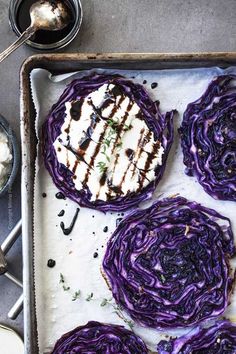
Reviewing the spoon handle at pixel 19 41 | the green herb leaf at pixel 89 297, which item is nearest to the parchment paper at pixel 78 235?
the green herb leaf at pixel 89 297

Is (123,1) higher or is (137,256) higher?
(123,1)

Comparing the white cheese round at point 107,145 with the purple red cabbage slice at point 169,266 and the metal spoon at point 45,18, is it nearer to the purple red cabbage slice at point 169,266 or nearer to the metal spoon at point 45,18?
the purple red cabbage slice at point 169,266

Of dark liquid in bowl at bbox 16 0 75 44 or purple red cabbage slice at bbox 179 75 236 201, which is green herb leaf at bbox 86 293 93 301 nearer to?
purple red cabbage slice at bbox 179 75 236 201

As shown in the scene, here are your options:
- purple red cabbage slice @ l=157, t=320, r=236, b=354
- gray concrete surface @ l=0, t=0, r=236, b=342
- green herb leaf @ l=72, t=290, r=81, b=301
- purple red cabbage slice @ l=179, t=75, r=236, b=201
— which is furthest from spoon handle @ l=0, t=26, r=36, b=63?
purple red cabbage slice @ l=157, t=320, r=236, b=354

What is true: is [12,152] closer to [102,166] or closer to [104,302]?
[102,166]

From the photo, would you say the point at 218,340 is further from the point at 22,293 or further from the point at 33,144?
the point at 33,144

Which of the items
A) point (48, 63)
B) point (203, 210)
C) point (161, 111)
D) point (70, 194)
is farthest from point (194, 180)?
point (48, 63)
